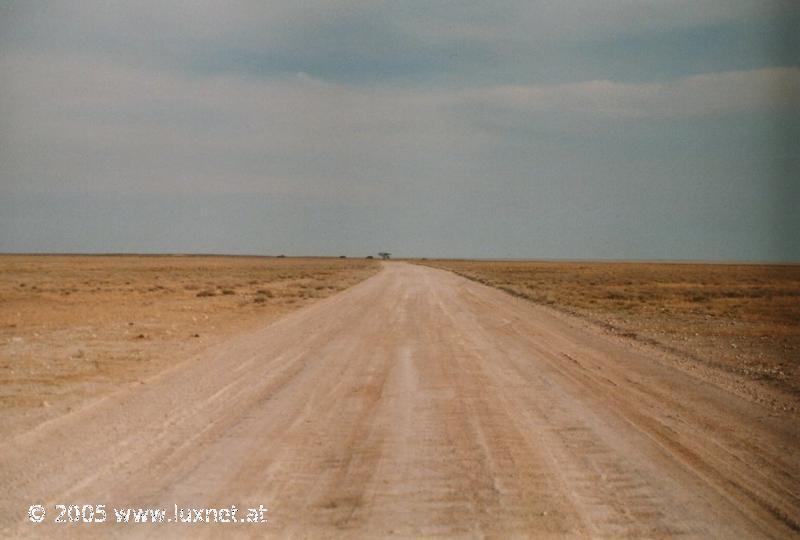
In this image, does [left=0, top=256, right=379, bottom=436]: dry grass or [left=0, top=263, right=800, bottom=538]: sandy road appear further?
[left=0, top=256, right=379, bottom=436]: dry grass

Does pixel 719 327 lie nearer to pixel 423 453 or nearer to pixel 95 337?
pixel 423 453

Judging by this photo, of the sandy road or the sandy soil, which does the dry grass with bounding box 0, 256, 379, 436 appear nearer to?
the sandy road

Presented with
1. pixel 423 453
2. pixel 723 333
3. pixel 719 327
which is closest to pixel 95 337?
pixel 423 453

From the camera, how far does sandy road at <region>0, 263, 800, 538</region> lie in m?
5.27

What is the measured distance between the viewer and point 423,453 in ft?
22.9

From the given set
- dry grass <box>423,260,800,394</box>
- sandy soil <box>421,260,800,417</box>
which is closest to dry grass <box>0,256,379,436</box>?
sandy soil <box>421,260,800,417</box>

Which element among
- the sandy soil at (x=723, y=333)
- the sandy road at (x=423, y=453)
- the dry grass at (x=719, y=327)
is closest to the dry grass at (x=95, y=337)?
the sandy road at (x=423, y=453)

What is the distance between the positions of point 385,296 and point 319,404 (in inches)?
950

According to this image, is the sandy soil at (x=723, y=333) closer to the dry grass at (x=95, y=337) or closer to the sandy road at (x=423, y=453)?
the sandy road at (x=423, y=453)

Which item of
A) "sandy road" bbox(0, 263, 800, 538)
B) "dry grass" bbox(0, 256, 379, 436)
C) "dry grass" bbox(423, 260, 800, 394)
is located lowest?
"dry grass" bbox(0, 256, 379, 436)

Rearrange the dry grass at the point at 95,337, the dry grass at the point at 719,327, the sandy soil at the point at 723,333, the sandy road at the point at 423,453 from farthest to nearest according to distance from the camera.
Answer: the dry grass at the point at 719,327 → the sandy soil at the point at 723,333 → the dry grass at the point at 95,337 → the sandy road at the point at 423,453

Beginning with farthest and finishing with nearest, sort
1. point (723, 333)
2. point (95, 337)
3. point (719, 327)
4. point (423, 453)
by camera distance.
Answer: point (719, 327), point (723, 333), point (95, 337), point (423, 453)

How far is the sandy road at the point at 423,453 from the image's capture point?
5273 mm

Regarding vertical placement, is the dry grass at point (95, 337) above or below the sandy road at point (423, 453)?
below
